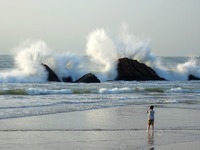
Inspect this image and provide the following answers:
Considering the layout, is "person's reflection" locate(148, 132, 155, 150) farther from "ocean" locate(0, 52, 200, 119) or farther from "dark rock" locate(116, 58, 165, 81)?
"dark rock" locate(116, 58, 165, 81)

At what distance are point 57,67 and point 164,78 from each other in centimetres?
1363

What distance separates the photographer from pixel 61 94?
35.9m

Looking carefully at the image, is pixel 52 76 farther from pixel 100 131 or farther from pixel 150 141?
pixel 150 141

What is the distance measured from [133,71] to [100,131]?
123 ft

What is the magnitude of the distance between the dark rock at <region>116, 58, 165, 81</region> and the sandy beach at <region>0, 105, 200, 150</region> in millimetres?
30042

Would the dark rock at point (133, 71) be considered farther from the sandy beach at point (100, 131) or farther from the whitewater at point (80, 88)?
the sandy beach at point (100, 131)

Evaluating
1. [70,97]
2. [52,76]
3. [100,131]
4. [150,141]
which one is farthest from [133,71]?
[150,141]

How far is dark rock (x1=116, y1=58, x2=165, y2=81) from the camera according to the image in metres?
54.1

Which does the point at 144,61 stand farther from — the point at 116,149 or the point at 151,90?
the point at 116,149

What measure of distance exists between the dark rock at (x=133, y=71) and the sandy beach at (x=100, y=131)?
3004 centimetres

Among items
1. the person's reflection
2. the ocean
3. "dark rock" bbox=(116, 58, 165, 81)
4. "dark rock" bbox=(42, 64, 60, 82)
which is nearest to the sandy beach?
the person's reflection

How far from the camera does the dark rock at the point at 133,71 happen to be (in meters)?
54.1

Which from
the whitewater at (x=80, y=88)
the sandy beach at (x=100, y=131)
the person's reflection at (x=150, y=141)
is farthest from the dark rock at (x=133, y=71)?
the person's reflection at (x=150, y=141)

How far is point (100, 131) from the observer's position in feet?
57.8
